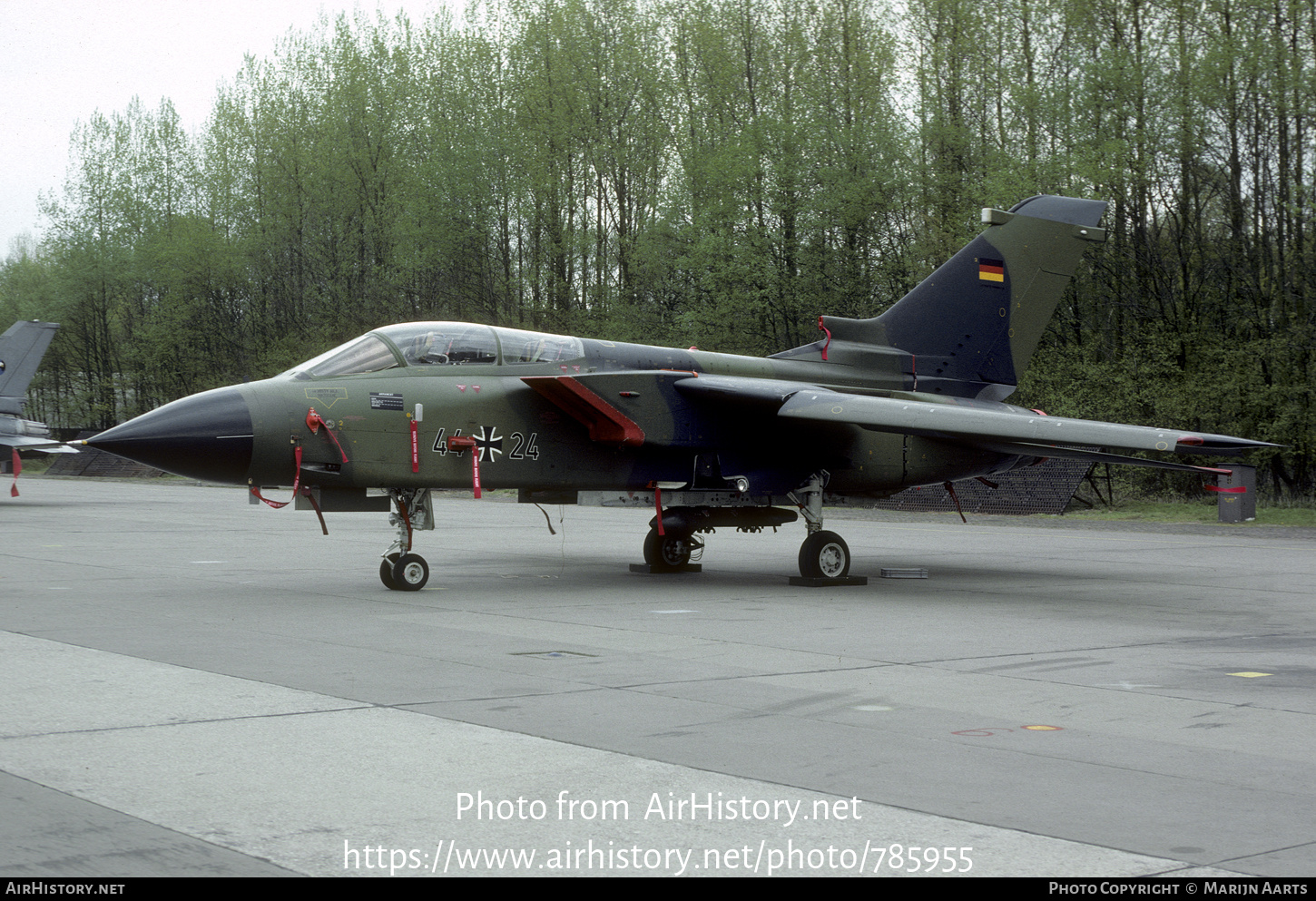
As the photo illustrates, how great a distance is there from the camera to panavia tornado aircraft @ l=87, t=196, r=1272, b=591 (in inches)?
435

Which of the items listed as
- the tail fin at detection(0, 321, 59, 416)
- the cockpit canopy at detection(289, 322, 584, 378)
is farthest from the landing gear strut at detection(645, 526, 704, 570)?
the tail fin at detection(0, 321, 59, 416)

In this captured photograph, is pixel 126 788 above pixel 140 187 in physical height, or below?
below

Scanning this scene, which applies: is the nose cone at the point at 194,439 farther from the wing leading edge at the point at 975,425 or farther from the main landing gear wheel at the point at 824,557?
the main landing gear wheel at the point at 824,557

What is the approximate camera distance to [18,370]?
32.6m

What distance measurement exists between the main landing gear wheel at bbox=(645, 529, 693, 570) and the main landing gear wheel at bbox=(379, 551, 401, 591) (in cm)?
351

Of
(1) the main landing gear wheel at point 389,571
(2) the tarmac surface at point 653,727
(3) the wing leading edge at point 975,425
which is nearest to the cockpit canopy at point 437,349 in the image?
(3) the wing leading edge at point 975,425

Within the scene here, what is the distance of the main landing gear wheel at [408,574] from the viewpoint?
39.0 feet

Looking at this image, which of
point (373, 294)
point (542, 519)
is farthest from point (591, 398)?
point (373, 294)

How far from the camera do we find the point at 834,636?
30.0 ft

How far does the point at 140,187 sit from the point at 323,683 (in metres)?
60.7

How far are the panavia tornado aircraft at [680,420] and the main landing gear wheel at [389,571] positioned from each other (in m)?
0.02

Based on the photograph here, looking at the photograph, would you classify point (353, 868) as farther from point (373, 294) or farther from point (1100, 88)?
point (373, 294)

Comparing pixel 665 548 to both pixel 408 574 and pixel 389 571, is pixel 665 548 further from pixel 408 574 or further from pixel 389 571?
pixel 389 571

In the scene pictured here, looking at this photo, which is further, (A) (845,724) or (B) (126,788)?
(A) (845,724)
